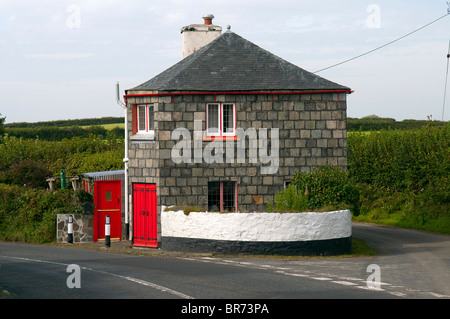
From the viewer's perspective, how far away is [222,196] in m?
23.3

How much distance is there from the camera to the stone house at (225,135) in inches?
897

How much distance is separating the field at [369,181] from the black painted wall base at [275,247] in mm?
1902

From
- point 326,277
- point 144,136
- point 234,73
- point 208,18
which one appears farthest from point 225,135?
point 326,277

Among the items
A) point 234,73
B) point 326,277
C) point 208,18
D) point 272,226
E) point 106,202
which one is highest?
A: point 208,18

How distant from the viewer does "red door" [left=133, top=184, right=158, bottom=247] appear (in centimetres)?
2303

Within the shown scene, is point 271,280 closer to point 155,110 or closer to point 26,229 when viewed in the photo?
point 155,110

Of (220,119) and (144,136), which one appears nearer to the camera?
(220,119)

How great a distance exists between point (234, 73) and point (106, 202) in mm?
6868

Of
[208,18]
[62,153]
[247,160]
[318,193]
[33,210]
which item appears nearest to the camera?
[318,193]

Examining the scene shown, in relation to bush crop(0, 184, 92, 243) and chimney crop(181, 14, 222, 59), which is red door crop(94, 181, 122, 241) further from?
chimney crop(181, 14, 222, 59)

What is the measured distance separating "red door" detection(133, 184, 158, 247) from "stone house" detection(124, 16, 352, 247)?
0.04 meters

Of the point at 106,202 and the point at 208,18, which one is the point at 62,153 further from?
the point at 106,202

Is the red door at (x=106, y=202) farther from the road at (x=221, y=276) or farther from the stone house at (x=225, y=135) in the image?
the road at (x=221, y=276)

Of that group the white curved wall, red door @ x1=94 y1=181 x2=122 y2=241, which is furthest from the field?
the white curved wall
